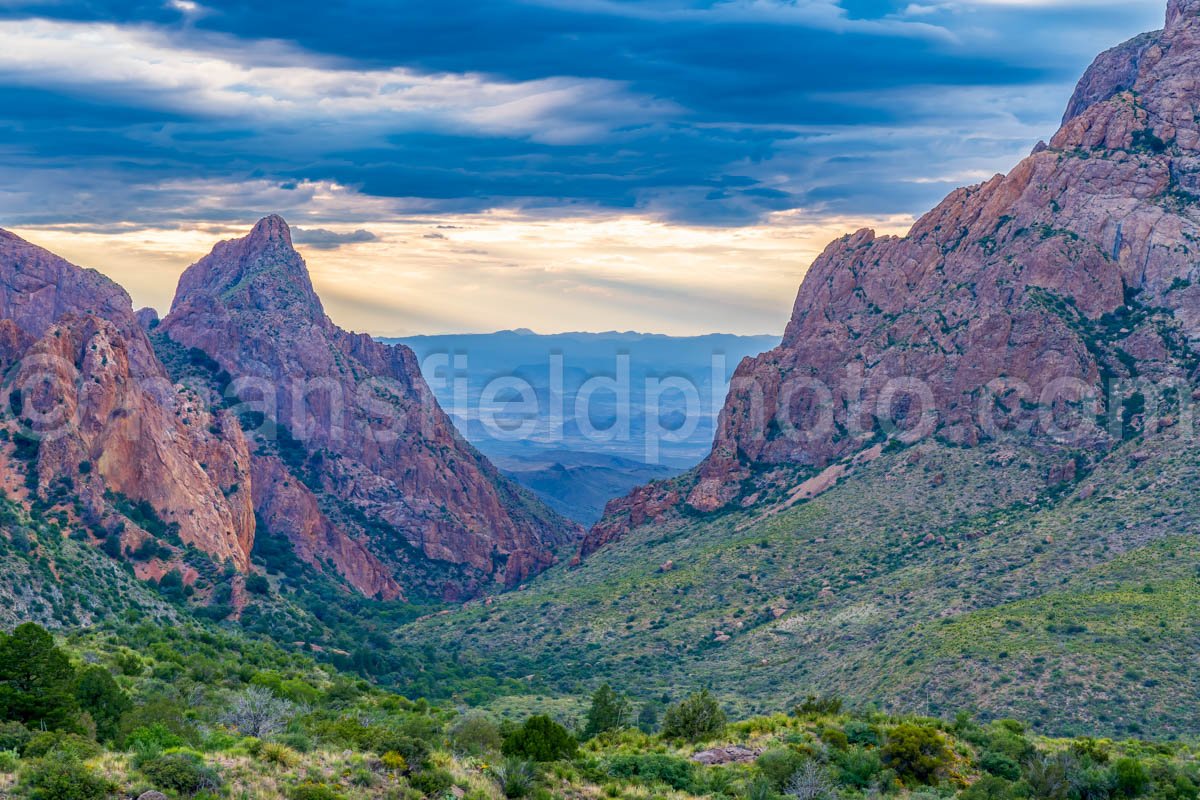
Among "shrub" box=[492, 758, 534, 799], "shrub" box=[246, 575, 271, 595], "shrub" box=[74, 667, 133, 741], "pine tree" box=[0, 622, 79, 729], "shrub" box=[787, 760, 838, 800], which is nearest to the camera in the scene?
"shrub" box=[492, 758, 534, 799]

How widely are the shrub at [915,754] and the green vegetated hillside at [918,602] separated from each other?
22.1 meters

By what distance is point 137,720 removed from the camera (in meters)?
41.4

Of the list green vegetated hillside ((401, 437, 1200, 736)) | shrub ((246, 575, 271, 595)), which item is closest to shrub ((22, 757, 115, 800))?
green vegetated hillside ((401, 437, 1200, 736))

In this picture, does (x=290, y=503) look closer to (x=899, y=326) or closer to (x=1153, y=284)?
(x=899, y=326)

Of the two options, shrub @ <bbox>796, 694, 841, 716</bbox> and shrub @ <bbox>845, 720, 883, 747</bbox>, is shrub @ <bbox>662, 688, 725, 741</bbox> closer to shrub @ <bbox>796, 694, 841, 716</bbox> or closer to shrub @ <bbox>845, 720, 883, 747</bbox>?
shrub @ <bbox>796, 694, 841, 716</bbox>

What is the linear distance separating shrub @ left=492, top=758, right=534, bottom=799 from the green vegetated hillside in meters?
38.0

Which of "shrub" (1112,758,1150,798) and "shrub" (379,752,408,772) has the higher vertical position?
"shrub" (379,752,408,772)

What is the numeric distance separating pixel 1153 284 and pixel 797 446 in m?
43.7

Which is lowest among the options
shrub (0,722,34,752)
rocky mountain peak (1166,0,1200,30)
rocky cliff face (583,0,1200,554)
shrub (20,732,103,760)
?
shrub (0,722,34,752)

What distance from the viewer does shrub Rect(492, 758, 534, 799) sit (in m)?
36.5

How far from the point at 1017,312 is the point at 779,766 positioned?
95046 millimetres

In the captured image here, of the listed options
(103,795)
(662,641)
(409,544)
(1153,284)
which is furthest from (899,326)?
(103,795)

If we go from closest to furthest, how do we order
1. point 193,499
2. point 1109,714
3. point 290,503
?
1. point 1109,714
2. point 193,499
3. point 290,503

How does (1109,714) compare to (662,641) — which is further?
(662,641)
